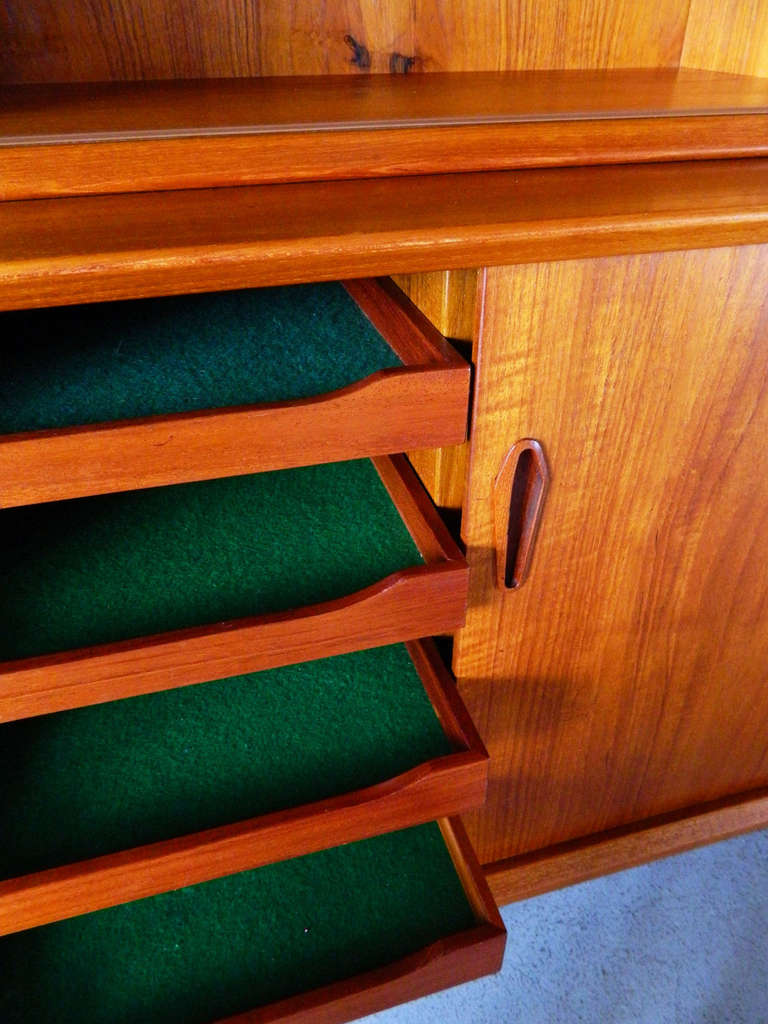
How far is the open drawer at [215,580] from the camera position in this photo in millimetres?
484

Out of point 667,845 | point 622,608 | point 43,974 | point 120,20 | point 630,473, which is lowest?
point 667,845

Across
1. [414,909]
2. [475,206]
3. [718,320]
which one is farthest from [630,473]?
[414,909]

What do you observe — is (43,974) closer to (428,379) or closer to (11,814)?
(11,814)

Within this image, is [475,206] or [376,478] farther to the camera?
[376,478]

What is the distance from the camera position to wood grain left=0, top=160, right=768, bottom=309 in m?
0.40

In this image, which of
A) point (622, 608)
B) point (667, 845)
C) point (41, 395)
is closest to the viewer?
point (41, 395)

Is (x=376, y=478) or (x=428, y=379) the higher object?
(x=428, y=379)

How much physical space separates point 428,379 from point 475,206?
10cm

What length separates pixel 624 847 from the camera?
884 millimetres

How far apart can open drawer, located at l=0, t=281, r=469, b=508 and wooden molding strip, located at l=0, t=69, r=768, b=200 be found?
0.12 meters

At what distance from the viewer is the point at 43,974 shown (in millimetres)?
551

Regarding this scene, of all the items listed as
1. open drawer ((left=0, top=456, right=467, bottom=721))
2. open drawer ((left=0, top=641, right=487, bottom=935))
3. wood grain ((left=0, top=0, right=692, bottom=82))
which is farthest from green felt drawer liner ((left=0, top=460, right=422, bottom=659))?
wood grain ((left=0, top=0, right=692, bottom=82))

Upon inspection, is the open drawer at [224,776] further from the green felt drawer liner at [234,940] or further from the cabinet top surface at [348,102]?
the cabinet top surface at [348,102]

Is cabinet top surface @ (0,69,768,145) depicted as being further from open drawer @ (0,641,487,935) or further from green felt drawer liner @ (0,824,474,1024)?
green felt drawer liner @ (0,824,474,1024)
